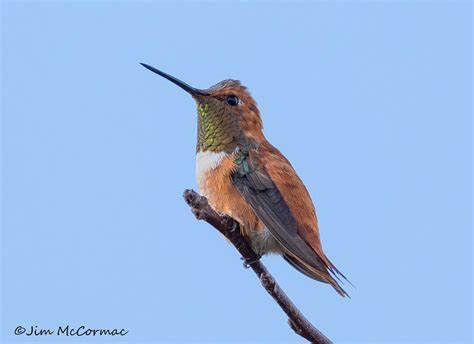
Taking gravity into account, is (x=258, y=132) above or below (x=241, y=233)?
above

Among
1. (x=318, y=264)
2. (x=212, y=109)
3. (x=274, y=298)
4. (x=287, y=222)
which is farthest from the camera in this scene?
(x=212, y=109)

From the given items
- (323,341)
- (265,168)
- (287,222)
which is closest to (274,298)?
(323,341)

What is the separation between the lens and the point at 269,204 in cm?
512

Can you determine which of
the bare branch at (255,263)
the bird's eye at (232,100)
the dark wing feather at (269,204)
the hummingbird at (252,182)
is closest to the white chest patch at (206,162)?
the hummingbird at (252,182)

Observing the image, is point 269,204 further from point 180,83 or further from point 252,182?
point 180,83

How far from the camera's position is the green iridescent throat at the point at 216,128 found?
5801 millimetres

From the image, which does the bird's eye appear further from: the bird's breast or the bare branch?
the bare branch

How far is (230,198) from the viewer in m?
5.23

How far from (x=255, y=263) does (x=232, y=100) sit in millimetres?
2167

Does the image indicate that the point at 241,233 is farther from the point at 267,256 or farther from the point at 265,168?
the point at 265,168

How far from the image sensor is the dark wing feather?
Answer: 484 cm

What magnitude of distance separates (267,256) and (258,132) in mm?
1456

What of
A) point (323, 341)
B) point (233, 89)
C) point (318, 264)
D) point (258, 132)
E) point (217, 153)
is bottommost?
point (323, 341)

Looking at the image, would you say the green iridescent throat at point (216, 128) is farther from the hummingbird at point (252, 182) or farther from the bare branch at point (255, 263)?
the bare branch at point (255, 263)
